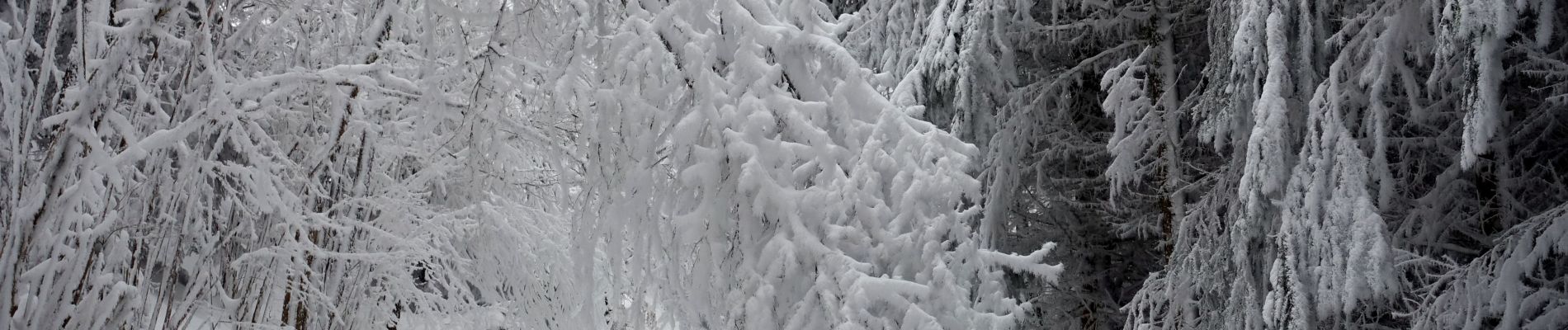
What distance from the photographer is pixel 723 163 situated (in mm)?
2797

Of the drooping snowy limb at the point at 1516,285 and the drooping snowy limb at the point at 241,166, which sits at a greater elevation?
the drooping snowy limb at the point at 241,166

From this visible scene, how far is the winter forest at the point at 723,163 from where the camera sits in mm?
2527

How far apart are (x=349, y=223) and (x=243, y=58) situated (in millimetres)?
726

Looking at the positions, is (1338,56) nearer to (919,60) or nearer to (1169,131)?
(1169,131)

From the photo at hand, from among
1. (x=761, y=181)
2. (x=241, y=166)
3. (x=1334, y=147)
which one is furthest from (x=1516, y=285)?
(x=241, y=166)

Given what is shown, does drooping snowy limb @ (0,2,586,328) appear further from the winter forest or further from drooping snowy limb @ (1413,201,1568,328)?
drooping snowy limb @ (1413,201,1568,328)

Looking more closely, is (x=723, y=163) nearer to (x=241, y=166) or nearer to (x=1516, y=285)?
(x=241, y=166)

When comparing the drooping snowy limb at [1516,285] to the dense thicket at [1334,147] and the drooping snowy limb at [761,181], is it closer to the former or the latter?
the dense thicket at [1334,147]

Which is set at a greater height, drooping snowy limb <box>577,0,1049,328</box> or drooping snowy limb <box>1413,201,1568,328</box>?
drooping snowy limb <box>577,0,1049,328</box>

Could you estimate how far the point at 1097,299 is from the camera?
9305 mm

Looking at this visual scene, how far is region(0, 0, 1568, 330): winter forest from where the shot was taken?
2.53 metres

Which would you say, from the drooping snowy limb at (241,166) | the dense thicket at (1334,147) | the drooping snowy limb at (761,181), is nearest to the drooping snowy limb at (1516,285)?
the dense thicket at (1334,147)

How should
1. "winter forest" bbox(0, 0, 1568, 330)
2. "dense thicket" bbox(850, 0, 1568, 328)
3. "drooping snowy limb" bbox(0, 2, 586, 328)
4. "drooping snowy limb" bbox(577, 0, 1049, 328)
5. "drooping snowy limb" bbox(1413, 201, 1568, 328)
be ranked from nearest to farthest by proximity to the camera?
1. "drooping snowy limb" bbox(0, 2, 586, 328)
2. "winter forest" bbox(0, 0, 1568, 330)
3. "drooping snowy limb" bbox(577, 0, 1049, 328)
4. "drooping snowy limb" bbox(1413, 201, 1568, 328)
5. "dense thicket" bbox(850, 0, 1568, 328)

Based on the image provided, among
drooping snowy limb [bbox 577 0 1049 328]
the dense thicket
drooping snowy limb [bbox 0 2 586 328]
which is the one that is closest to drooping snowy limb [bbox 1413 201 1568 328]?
the dense thicket
